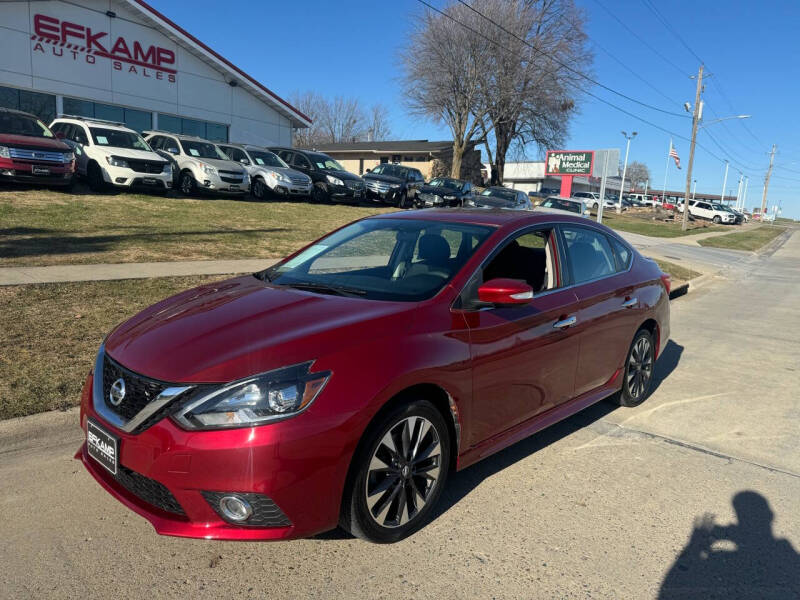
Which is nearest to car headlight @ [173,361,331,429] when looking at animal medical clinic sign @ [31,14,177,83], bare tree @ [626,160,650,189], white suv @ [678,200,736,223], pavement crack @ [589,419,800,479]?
pavement crack @ [589,419,800,479]

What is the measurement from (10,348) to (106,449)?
2.88m

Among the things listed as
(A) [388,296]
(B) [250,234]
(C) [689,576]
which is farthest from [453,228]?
(B) [250,234]

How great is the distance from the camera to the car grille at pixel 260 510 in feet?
8.02

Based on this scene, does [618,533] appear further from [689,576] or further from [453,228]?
[453,228]

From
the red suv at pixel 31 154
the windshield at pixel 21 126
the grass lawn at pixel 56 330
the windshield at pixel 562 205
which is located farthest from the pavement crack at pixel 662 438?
the windshield at pixel 562 205

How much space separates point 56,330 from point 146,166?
36.6ft

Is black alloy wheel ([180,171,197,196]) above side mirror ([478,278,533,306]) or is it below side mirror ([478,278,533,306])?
above

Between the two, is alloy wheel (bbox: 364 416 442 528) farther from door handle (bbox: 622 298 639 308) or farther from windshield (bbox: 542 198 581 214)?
windshield (bbox: 542 198 581 214)

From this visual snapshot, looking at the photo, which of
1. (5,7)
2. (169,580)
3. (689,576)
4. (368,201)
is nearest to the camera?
(169,580)

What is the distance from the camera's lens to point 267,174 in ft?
61.6

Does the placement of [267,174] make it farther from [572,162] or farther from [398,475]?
[572,162]

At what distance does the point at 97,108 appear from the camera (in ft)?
76.9

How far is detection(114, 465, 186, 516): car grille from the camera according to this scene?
8.35 feet

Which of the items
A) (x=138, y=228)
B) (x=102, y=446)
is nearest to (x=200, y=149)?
(x=138, y=228)
